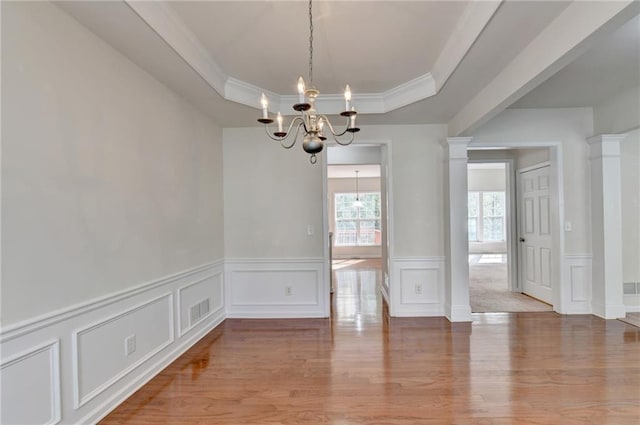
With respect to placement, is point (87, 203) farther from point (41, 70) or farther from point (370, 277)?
point (370, 277)

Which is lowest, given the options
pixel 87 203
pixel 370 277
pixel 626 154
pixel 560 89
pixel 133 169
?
pixel 370 277

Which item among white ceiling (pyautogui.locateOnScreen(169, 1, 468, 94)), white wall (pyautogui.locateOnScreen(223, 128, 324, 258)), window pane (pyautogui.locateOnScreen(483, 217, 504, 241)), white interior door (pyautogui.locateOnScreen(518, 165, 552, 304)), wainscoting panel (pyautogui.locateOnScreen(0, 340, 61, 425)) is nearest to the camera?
wainscoting panel (pyautogui.locateOnScreen(0, 340, 61, 425))

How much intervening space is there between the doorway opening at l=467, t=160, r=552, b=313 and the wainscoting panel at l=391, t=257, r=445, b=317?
0.68 m

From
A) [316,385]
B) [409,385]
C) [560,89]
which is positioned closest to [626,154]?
[560,89]

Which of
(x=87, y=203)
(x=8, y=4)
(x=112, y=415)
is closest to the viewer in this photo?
(x=8, y=4)

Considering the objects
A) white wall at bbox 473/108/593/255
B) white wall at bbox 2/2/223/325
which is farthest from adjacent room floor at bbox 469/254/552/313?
white wall at bbox 2/2/223/325

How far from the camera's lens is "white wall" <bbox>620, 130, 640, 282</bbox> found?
4102mm

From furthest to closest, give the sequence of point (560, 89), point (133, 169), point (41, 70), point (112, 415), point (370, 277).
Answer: point (370, 277)
point (560, 89)
point (133, 169)
point (112, 415)
point (41, 70)

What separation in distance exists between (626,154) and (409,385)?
164 inches

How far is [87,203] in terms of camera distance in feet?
6.55

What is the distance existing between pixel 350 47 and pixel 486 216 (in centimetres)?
903

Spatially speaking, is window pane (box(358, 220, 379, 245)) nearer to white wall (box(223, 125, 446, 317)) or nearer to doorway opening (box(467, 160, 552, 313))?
doorway opening (box(467, 160, 552, 313))

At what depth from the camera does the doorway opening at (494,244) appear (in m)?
4.80

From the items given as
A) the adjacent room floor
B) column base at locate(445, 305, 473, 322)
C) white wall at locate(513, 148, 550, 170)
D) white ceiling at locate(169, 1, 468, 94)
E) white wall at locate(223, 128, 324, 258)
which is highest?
white ceiling at locate(169, 1, 468, 94)
